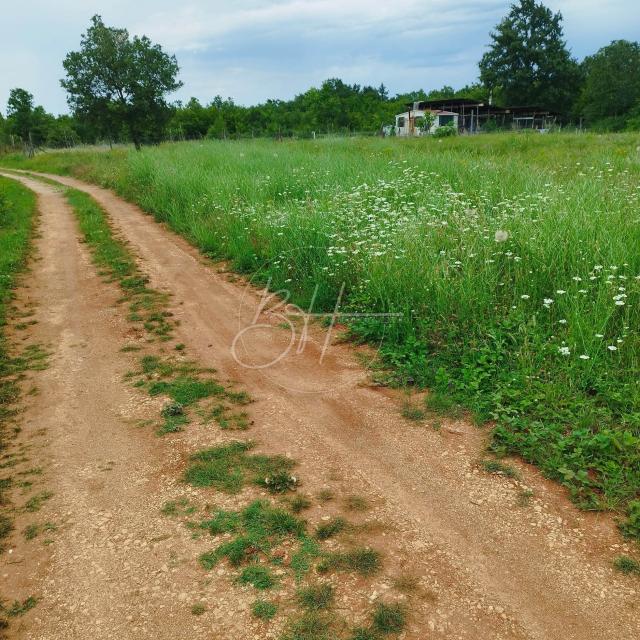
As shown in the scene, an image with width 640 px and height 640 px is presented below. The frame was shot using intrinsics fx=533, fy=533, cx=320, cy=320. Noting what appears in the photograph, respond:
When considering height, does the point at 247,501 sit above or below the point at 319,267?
below

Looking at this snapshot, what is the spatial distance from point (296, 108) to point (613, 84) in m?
41.9

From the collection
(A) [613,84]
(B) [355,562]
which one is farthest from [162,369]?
(A) [613,84]

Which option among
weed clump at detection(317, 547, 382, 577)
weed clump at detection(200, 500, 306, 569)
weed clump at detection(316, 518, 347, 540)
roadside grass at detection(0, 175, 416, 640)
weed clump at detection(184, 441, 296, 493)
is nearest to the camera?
roadside grass at detection(0, 175, 416, 640)

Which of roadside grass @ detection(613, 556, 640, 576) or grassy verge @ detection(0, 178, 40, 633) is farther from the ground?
grassy verge @ detection(0, 178, 40, 633)

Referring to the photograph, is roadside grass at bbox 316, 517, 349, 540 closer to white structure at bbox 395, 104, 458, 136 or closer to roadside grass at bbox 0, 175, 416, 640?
roadside grass at bbox 0, 175, 416, 640

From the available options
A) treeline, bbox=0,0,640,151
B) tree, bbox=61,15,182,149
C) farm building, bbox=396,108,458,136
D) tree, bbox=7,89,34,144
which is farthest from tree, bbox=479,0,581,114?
tree, bbox=7,89,34,144

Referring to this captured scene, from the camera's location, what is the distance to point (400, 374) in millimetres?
5098

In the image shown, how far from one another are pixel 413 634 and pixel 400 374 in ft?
9.05

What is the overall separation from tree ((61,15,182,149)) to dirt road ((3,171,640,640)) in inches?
1455

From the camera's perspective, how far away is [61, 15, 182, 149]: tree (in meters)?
37.9

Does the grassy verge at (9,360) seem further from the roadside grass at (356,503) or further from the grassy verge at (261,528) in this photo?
the roadside grass at (356,503)

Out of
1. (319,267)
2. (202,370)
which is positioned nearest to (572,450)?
(202,370)

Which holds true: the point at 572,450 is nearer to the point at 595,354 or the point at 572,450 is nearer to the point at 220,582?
the point at 595,354

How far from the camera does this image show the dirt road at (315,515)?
2.68 meters
